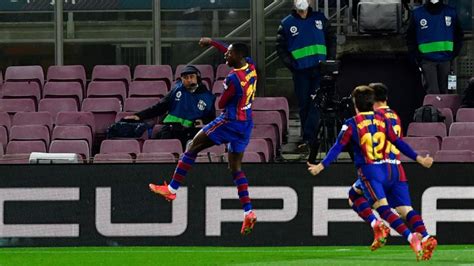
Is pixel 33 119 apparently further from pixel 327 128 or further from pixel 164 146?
pixel 327 128

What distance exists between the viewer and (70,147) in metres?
21.7

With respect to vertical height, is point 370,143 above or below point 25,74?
below

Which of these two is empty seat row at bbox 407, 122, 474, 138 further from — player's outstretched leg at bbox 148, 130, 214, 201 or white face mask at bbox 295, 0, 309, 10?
player's outstretched leg at bbox 148, 130, 214, 201

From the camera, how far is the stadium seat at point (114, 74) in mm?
24141

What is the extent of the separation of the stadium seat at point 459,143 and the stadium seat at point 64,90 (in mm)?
5857

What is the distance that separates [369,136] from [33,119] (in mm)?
7885

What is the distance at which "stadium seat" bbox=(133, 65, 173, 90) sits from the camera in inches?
939

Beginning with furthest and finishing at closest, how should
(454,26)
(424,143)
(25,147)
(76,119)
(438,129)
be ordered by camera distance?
(454,26) → (76,119) → (25,147) → (438,129) → (424,143)

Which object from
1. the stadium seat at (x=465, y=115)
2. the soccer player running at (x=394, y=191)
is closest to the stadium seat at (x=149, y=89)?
the stadium seat at (x=465, y=115)

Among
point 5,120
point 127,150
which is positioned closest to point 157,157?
point 127,150

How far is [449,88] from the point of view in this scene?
23.7 meters

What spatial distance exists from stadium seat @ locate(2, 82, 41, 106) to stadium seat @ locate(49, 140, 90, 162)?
227 centimetres

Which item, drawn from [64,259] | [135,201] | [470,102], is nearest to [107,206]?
[135,201]

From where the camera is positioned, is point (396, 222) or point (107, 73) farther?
point (107, 73)
